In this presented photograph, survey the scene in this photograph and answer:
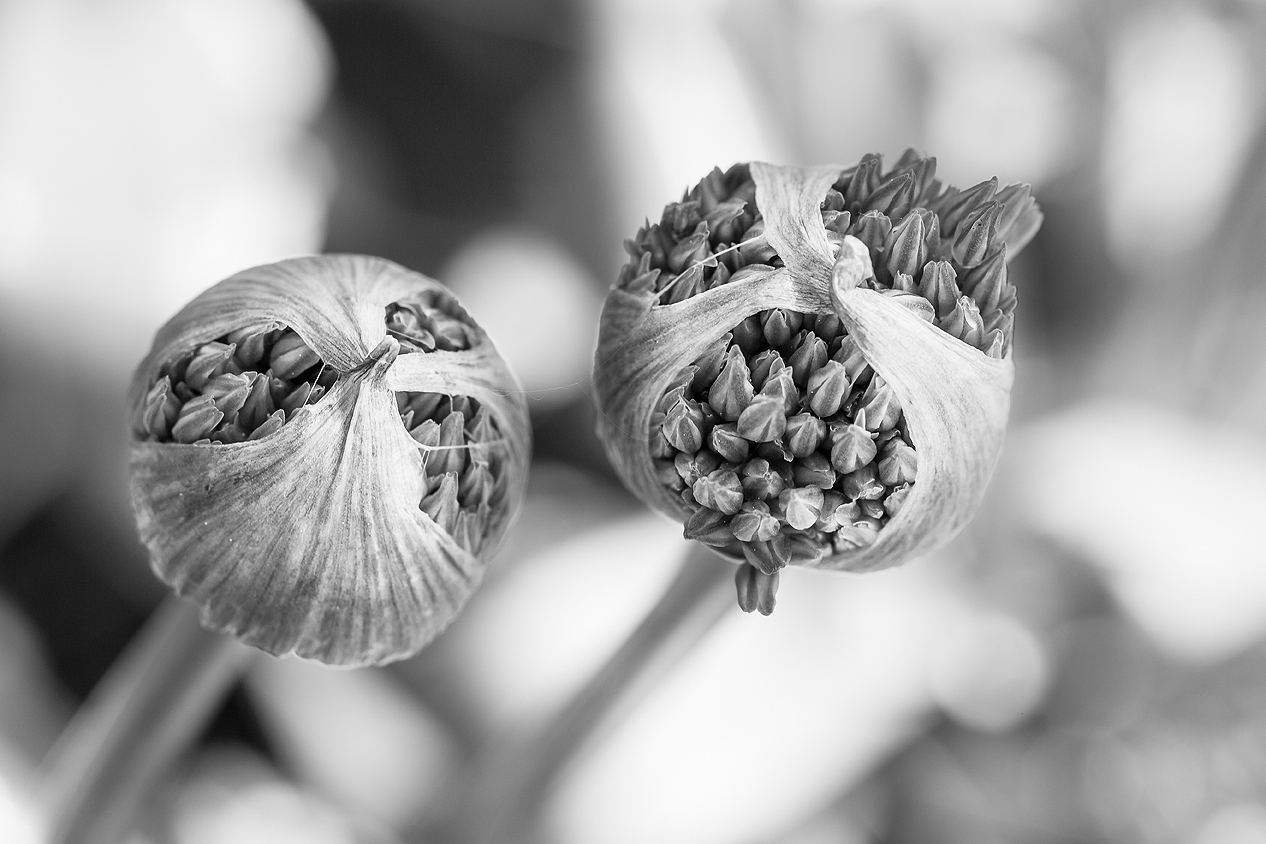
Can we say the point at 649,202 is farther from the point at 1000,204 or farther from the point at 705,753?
the point at 1000,204

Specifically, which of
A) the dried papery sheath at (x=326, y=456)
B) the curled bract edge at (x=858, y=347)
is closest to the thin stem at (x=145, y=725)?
the dried papery sheath at (x=326, y=456)

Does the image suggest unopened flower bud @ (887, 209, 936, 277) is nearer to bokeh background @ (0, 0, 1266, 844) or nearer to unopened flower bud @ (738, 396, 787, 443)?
unopened flower bud @ (738, 396, 787, 443)

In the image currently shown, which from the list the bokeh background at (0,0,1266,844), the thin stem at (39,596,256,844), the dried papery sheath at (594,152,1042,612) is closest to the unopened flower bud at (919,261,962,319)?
the dried papery sheath at (594,152,1042,612)

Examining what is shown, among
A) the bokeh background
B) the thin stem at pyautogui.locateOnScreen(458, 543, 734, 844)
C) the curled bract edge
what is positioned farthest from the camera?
the bokeh background

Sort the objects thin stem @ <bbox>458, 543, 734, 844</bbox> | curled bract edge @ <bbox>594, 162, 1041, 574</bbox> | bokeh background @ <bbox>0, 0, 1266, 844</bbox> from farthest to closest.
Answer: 1. bokeh background @ <bbox>0, 0, 1266, 844</bbox>
2. thin stem @ <bbox>458, 543, 734, 844</bbox>
3. curled bract edge @ <bbox>594, 162, 1041, 574</bbox>

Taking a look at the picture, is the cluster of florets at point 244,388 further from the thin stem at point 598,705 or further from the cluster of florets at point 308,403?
the thin stem at point 598,705
